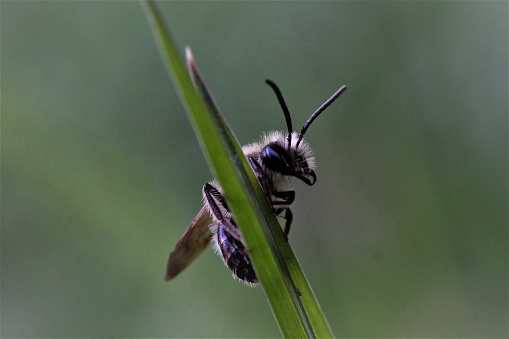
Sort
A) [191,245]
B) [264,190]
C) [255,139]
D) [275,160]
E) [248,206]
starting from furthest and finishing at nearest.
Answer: [255,139], [191,245], [275,160], [264,190], [248,206]

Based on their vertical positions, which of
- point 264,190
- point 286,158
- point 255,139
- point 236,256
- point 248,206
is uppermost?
point 255,139

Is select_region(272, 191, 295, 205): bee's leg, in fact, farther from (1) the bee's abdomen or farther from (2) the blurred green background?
(2) the blurred green background

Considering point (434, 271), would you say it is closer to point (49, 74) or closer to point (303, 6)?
point (303, 6)

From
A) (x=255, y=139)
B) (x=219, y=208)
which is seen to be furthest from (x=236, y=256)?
(x=255, y=139)

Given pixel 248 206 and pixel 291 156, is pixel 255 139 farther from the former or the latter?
pixel 248 206

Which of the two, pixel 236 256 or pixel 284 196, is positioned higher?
pixel 284 196

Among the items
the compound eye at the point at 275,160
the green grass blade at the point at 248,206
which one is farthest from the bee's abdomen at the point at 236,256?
the green grass blade at the point at 248,206

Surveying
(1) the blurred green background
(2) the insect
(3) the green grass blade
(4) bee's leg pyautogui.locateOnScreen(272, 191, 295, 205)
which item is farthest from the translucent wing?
(1) the blurred green background
